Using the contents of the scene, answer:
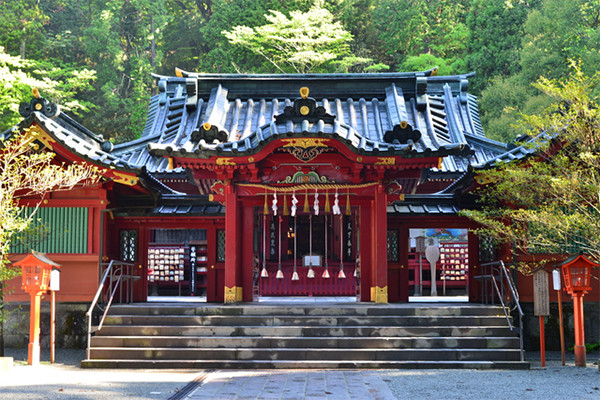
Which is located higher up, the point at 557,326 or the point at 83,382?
the point at 557,326

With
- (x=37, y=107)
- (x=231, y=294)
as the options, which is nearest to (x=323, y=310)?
(x=231, y=294)

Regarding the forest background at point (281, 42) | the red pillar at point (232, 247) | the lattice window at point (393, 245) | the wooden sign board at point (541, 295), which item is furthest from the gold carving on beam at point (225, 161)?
the forest background at point (281, 42)

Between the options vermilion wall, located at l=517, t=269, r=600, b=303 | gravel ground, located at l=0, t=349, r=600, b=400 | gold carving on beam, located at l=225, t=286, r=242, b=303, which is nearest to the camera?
gravel ground, located at l=0, t=349, r=600, b=400

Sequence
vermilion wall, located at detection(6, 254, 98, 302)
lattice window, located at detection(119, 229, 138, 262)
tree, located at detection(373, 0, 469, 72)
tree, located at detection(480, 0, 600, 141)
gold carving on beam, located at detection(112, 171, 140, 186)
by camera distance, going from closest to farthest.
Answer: gold carving on beam, located at detection(112, 171, 140, 186), vermilion wall, located at detection(6, 254, 98, 302), lattice window, located at detection(119, 229, 138, 262), tree, located at detection(480, 0, 600, 141), tree, located at detection(373, 0, 469, 72)

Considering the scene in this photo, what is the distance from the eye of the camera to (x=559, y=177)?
38.5ft

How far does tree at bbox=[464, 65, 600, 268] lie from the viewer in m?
11.3

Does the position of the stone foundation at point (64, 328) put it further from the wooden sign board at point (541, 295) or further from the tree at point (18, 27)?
the tree at point (18, 27)

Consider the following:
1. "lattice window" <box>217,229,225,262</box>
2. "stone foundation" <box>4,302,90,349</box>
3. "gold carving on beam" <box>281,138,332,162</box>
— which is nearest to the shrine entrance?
"lattice window" <box>217,229,225,262</box>

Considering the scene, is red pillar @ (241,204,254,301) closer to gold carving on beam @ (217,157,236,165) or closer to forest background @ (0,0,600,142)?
gold carving on beam @ (217,157,236,165)

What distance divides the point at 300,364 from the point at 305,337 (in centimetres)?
74

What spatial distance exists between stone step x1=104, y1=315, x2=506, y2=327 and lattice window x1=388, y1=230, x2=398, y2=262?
3.14 m

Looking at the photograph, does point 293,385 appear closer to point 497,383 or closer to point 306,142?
point 497,383

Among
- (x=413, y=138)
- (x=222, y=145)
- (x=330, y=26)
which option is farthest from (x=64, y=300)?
(x=330, y=26)

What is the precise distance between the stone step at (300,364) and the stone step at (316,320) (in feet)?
3.53
